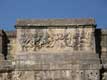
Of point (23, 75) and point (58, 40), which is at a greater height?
point (58, 40)

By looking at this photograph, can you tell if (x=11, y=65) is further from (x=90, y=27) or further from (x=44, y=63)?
(x=90, y=27)

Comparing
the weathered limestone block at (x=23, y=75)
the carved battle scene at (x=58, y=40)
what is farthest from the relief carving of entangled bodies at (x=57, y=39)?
the weathered limestone block at (x=23, y=75)

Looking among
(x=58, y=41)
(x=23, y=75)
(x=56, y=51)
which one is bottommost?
(x=23, y=75)

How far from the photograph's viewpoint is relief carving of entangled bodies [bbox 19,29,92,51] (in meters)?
20.5

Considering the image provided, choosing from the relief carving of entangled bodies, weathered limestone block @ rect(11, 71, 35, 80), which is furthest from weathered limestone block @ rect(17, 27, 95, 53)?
weathered limestone block @ rect(11, 71, 35, 80)

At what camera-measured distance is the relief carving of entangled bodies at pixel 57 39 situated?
20531 mm

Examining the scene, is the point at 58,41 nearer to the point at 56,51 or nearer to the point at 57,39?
the point at 57,39

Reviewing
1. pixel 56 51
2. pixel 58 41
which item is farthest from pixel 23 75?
pixel 58 41

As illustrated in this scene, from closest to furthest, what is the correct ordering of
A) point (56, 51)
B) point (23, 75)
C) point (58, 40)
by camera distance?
1. point (23, 75)
2. point (56, 51)
3. point (58, 40)

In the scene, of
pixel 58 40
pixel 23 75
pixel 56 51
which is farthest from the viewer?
pixel 58 40

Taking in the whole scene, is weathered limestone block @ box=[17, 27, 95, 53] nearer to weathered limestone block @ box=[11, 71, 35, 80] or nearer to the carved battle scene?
the carved battle scene

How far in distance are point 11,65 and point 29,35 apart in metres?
1.72

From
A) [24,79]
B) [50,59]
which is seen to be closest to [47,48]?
[50,59]

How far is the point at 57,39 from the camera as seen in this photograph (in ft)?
67.5
